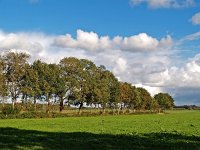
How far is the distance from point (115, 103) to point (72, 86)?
34767 mm

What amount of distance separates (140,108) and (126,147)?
16988 cm

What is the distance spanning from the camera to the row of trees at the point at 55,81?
113 metres

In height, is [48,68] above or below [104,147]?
above

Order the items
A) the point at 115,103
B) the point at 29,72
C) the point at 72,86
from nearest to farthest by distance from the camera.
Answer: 1. the point at 29,72
2. the point at 72,86
3. the point at 115,103

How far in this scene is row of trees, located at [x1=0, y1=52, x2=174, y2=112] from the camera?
113 meters

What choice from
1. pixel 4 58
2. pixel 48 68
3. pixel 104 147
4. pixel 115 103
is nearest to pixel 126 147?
pixel 104 147

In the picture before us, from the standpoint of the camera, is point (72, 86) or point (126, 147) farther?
point (72, 86)

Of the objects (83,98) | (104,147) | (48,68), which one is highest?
(48,68)

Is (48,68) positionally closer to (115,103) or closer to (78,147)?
(115,103)

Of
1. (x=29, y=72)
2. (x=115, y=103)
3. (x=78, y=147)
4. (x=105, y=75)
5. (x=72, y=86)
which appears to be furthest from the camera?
(x=115, y=103)

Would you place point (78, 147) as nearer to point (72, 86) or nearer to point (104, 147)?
point (104, 147)

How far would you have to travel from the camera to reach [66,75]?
12900 cm

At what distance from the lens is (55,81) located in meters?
125

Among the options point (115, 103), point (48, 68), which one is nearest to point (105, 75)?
point (115, 103)
